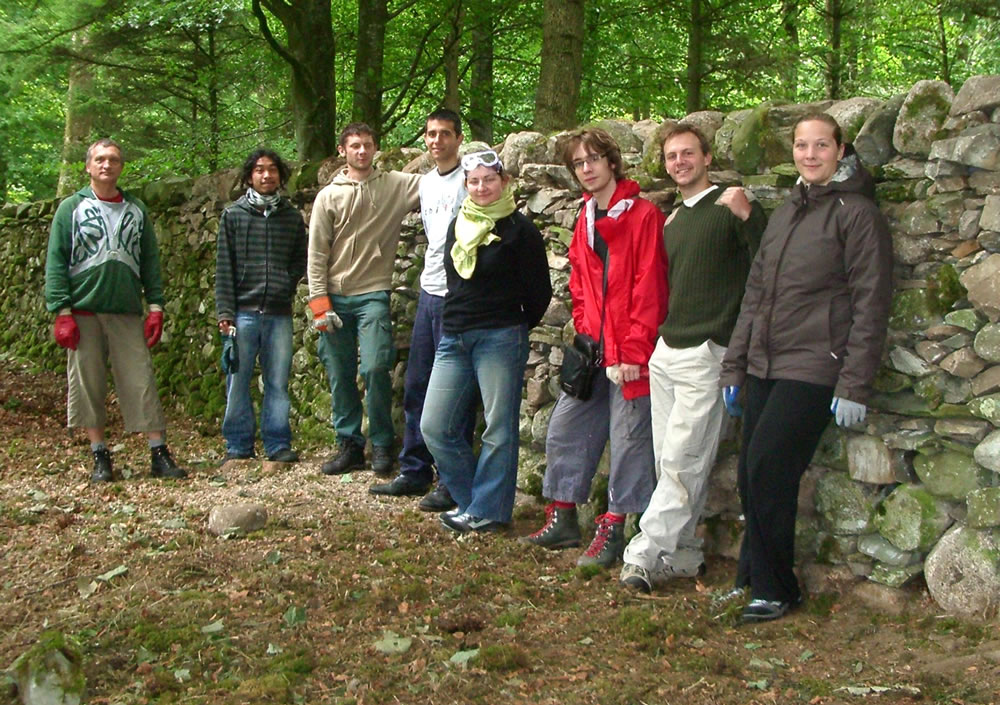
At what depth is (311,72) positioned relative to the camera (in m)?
8.73

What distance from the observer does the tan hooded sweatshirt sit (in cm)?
598

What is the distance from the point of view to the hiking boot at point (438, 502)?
545 cm

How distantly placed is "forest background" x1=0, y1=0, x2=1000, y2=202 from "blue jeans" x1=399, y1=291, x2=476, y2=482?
3.61 m

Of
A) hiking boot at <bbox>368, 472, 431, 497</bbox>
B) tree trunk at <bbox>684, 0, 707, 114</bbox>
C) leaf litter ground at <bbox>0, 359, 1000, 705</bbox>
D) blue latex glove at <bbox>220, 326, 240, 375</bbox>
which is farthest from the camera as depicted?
tree trunk at <bbox>684, 0, 707, 114</bbox>

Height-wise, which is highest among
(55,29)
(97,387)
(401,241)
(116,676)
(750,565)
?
(55,29)

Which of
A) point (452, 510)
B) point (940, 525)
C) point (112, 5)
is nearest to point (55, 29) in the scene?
point (112, 5)

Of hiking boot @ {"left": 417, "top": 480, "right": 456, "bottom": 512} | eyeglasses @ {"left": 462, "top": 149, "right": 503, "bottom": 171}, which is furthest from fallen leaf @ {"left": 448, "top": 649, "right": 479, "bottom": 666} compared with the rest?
eyeglasses @ {"left": 462, "top": 149, "right": 503, "bottom": 171}

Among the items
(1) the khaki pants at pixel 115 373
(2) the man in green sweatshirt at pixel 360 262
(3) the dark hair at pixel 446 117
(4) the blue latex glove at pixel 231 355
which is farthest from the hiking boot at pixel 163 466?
(3) the dark hair at pixel 446 117

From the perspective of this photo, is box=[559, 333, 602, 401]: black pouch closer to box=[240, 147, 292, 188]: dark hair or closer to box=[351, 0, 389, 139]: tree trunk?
box=[240, 147, 292, 188]: dark hair

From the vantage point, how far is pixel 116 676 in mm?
3420

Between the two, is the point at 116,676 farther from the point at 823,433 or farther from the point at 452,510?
the point at 823,433

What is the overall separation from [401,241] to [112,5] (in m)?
5.10

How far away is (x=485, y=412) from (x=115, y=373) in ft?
9.00

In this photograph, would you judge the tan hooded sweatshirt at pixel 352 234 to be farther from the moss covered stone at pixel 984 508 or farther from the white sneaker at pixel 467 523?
the moss covered stone at pixel 984 508
